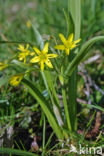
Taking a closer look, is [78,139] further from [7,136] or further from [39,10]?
[39,10]

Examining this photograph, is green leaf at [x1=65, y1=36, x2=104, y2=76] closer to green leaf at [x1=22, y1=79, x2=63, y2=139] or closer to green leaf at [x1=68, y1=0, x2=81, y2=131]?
green leaf at [x1=68, y1=0, x2=81, y2=131]

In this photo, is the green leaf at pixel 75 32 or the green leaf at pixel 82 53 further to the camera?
the green leaf at pixel 75 32

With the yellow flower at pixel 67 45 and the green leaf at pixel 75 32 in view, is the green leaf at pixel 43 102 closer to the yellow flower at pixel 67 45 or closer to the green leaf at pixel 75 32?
the green leaf at pixel 75 32

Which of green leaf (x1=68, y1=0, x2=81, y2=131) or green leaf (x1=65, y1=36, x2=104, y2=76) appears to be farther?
green leaf (x1=68, y1=0, x2=81, y2=131)

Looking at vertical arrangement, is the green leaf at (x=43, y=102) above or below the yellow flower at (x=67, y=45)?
below

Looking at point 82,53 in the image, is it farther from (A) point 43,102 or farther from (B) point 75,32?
(A) point 43,102

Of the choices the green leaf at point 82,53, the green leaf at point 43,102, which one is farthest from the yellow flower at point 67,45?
the green leaf at point 43,102

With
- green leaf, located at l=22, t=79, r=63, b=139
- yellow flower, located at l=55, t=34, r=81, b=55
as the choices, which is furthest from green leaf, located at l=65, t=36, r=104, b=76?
green leaf, located at l=22, t=79, r=63, b=139

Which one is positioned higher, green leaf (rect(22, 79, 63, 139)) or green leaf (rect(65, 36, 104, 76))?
green leaf (rect(65, 36, 104, 76))

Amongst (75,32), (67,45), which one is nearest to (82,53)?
(67,45)

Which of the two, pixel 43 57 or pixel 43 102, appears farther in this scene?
pixel 43 102

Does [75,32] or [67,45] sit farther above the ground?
[75,32]

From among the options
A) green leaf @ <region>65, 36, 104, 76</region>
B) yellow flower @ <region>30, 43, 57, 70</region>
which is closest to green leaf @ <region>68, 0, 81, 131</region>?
green leaf @ <region>65, 36, 104, 76</region>
